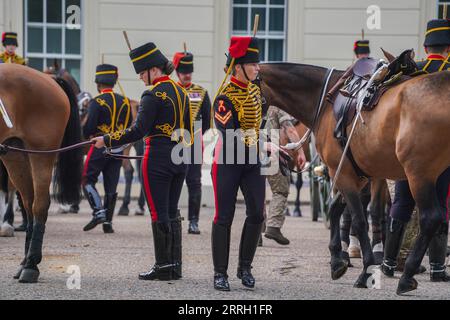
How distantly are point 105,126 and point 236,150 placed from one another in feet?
16.9

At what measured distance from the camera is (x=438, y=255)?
9023 mm

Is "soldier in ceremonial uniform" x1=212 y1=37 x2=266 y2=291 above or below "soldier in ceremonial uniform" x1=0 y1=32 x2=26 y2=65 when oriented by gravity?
below

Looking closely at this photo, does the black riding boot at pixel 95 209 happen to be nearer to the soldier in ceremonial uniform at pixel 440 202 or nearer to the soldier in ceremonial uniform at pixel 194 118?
the soldier in ceremonial uniform at pixel 194 118

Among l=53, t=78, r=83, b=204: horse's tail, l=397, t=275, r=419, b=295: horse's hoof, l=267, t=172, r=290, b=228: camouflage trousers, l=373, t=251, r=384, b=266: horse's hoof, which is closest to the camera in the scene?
l=397, t=275, r=419, b=295: horse's hoof

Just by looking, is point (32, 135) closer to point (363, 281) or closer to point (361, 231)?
point (361, 231)

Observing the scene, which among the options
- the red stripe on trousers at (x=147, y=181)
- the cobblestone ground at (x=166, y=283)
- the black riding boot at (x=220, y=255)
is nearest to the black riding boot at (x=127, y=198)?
the cobblestone ground at (x=166, y=283)

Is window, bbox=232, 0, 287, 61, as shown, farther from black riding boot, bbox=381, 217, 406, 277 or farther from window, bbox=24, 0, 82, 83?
black riding boot, bbox=381, 217, 406, 277

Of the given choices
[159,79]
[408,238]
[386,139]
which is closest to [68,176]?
[159,79]

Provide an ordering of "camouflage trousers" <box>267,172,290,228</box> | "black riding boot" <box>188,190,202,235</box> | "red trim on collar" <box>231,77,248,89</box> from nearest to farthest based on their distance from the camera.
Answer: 1. "red trim on collar" <box>231,77,248,89</box>
2. "camouflage trousers" <box>267,172,290,228</box>
3. "black riding boot" <box>188,190,202,235</box>

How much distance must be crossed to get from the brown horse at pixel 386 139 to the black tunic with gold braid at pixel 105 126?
3.99m

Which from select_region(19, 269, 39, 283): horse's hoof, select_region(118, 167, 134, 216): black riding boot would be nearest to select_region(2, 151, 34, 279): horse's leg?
select_region(19, 269, 39, 283): horse's hoof

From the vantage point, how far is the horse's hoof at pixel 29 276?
27.7ft

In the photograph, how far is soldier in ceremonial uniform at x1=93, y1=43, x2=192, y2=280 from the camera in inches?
339

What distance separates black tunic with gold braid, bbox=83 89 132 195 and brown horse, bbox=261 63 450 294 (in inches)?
157
